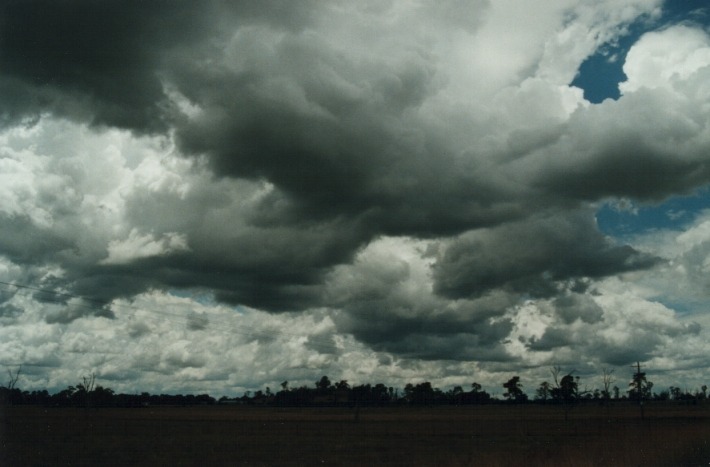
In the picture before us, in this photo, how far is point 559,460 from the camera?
29.0 metres

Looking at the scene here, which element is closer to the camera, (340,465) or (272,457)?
(340,465)

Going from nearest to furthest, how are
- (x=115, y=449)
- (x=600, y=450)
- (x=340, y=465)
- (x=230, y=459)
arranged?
(x=600, y=450), (x=340, y=465), (x=230, y=459), (x=115, y=449)

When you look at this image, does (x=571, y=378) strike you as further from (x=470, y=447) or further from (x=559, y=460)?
(x=559, y=460)

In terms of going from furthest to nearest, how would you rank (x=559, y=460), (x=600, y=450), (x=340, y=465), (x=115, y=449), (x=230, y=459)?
(x=115, y=449)
(x=230, y=459)
(x=340, y=465)
(x=600, y=450)
(x=559, y=460)

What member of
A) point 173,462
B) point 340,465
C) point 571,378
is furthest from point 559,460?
point 571,378

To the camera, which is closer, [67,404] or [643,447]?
[643,447]

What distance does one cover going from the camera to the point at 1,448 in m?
39.8

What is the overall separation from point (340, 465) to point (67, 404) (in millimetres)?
189995

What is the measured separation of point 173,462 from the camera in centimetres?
3644

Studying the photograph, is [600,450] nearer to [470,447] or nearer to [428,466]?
[428,466]

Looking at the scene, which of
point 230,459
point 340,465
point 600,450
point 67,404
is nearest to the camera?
point 600,450

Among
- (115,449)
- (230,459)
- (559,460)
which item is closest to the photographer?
(559,460)

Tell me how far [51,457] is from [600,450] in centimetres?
3259

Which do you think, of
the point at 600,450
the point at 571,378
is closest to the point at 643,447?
the point at 600,450
